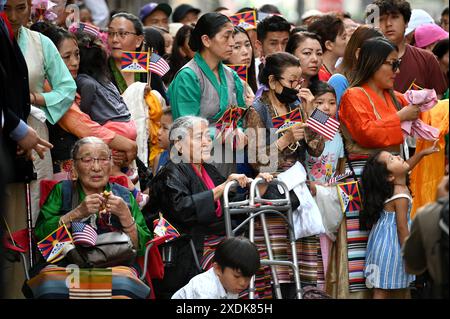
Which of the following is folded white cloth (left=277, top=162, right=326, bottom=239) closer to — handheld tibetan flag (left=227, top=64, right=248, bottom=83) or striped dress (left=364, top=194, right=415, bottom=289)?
striped dress (left=364, top=194, right=415, bottom=289)

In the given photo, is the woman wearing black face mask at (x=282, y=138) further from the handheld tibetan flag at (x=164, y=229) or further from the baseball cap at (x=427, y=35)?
the baseball cap at (x=427, y=35)

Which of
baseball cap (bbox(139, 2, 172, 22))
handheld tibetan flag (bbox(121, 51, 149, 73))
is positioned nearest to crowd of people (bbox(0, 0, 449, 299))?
handheld tibetan flag (bbox(121, 51, 149, 73))

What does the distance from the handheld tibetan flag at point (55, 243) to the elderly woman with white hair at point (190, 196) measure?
0.76 m

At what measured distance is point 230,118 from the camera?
7578 millimetres

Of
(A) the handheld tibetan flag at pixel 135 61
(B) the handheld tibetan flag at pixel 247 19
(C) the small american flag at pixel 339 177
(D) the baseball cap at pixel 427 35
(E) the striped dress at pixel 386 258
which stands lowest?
(E) the striped dress at pixel 386 258

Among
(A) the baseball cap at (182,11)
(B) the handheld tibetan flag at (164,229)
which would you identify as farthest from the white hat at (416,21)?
(B) the handheld tibetan flag at (164,229)

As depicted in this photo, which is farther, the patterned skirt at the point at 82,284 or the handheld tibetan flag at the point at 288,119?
the handheld tibetan flag at the point at 288,119

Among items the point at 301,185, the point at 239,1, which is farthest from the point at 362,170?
the point at 239,1

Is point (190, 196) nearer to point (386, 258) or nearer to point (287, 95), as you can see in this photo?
point (287, 95)

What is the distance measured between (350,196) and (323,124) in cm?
55

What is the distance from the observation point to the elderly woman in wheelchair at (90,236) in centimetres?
670

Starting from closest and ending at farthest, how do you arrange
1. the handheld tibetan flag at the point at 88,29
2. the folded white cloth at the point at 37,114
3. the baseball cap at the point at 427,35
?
the folded white cloth at the point at 37,114
the handheld tibetan flag at the point at 88,29
the baseball cap at the point at 427,35

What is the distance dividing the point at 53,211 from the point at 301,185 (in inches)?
67.3

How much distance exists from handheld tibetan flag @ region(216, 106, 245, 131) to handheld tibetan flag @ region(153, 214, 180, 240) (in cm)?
86
